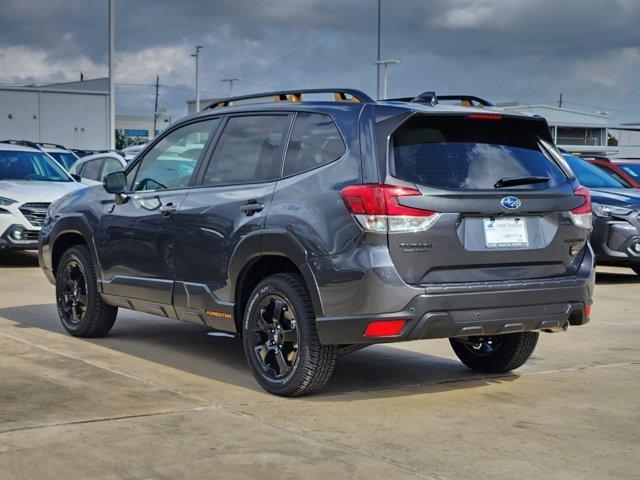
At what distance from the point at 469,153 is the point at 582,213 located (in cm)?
87

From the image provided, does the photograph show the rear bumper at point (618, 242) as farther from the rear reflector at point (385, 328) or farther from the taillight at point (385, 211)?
the rear reflector at point (385, 328)

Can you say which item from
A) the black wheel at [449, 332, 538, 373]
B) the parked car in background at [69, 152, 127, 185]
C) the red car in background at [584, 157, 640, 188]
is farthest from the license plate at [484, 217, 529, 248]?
the parked car in background at [69, 152, 127, 185]

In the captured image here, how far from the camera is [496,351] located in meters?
7.16

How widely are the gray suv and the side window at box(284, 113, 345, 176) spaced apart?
10 mm

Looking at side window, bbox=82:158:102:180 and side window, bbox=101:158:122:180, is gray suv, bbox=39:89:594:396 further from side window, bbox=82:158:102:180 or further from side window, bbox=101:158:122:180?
side window, bbox=82:158:102:180

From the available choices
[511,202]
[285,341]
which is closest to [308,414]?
[285,341]

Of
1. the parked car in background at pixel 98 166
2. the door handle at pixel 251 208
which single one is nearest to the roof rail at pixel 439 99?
the door handle at pixel 251 208

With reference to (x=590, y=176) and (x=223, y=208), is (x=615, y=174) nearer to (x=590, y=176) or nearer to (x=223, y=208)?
(x=590, y=176)

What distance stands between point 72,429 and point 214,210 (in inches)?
74.9

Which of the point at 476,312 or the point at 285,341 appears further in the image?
the point at 285,341

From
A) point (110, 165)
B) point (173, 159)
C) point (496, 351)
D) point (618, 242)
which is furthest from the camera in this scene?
point (110, 165)

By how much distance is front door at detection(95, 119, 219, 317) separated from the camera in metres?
7.22

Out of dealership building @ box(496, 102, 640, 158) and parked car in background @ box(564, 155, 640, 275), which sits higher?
dealership building @ box(496, 102, 640, 158)

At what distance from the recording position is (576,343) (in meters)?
8.62
